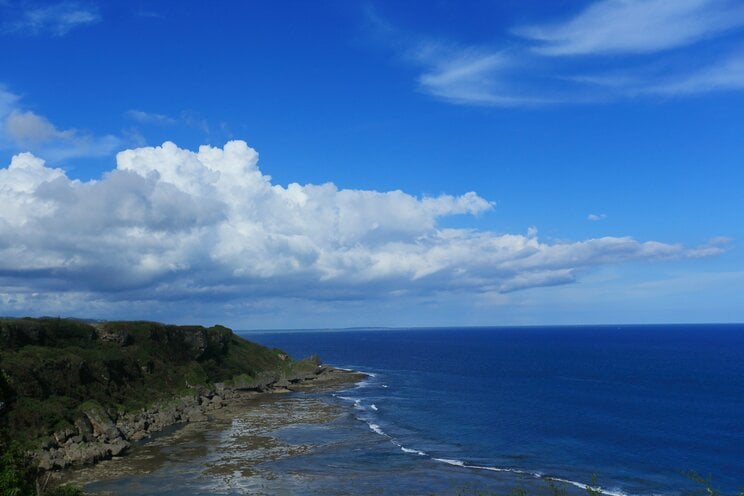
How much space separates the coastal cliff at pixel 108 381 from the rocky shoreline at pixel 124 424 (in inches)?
5.8

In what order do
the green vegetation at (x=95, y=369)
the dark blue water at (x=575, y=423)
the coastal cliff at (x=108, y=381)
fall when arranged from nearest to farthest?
the dark blue water at (x=575, y=423), the coastal cliff at (x=108, y=381), the green vegetation at (x=95, y=369)

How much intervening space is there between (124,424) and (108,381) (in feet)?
56.3

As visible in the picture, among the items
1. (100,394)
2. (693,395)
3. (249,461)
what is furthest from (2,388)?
(693,395)

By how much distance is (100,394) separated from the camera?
320ft

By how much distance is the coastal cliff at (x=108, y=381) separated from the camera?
76250mm

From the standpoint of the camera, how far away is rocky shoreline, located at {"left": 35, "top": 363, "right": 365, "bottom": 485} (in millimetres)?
69500

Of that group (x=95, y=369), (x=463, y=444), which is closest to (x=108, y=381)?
(x=95, y=369)

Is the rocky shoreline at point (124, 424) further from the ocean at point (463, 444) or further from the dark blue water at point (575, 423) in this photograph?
the dark blue water at point (575, 423)

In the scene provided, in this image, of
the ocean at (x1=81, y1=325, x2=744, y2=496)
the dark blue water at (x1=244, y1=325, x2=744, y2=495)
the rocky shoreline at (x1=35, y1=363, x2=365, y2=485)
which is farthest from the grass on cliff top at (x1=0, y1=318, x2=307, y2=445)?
the dark blue water at (x1=244, y1=325, x2=744, y2=495)

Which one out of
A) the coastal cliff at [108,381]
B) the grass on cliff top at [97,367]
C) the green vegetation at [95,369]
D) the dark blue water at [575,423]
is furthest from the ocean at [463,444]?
the grass on cliff top at [97,367]

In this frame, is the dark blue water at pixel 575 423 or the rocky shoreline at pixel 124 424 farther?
the rocky shoreline at pixel 124 424

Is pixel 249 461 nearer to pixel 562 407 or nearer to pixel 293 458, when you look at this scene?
pixel 293 458

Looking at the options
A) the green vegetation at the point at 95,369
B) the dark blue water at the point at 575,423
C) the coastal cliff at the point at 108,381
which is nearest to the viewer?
the dark blue water at the point at 575,423

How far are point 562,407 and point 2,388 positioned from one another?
92722mm
